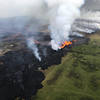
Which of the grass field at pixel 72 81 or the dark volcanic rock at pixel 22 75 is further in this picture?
the dark volcanic rock at pixel 22 75

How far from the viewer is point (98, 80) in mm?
31781

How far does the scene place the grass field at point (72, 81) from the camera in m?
27.0

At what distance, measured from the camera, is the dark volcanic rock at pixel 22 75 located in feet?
91.5

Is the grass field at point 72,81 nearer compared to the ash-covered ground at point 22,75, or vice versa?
the grass field at point 72,81

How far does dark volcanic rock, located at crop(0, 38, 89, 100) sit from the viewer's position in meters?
27.9

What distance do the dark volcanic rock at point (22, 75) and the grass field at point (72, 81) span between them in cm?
256

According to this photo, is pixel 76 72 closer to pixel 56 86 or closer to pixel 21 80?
pixel 56 86

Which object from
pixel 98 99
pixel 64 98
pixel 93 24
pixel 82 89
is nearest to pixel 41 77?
pixel 64 98

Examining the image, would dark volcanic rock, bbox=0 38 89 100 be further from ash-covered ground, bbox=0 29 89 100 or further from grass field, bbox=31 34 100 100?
grass field, bbox=31 34 100 100

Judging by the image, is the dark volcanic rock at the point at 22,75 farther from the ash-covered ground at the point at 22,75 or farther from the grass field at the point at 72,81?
the grass field at the point at 72,81

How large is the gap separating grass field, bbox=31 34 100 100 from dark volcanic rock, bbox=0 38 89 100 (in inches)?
101

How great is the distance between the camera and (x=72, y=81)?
105 ft

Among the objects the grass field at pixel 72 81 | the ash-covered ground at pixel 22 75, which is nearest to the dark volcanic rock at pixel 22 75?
the ash-covered ground at pixel 22 75

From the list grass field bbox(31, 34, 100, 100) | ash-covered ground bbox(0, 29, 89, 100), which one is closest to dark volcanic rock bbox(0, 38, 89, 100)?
ash-covered ground bbox(0, 29, 89, 100)
